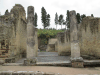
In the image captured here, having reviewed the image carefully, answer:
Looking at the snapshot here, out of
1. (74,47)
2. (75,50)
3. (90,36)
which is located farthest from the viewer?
(90,36)

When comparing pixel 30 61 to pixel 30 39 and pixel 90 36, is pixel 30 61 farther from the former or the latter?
pixel 90 36

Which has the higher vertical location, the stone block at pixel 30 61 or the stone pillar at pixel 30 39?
the stone pillar at pixel 30 39

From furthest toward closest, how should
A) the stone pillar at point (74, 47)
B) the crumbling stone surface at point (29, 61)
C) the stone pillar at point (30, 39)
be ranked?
the stone pillar at point (30, 39) → the crumbling stone surface at point (29, 61) → the stone pillar at point (74, 47)

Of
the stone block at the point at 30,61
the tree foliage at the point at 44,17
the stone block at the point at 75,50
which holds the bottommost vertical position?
the stone block at the point at 30,61

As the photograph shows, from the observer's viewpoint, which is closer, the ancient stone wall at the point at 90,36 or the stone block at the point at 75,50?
the stone block at the point at 75,50

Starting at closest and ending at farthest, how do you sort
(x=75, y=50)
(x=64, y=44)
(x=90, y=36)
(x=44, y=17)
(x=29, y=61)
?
(x=29, y=61) → (x=75, y=50) → (x=90, y=36) → (x=64, y=44) → (x=44, y=17)

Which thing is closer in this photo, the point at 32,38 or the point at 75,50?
the point at 75,50

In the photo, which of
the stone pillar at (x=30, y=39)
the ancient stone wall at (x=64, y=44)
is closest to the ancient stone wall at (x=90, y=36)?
the ancient stone wall at (x=64, y=44)

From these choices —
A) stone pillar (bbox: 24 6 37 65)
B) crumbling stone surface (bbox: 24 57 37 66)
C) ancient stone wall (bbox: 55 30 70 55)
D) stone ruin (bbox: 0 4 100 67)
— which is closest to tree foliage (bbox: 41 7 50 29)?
ancient stone wall (bbox: 55 30 70 55)

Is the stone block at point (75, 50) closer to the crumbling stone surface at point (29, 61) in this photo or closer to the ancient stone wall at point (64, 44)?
the crumbling stone surface at point (29, 61)

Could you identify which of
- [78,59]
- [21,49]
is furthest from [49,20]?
[78,59]

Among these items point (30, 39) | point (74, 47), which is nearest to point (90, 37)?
point (74, 47)

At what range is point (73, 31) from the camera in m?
5.75

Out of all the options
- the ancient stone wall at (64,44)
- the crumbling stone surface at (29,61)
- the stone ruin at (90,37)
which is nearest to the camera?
the crumbling stone surface at (29,61)
